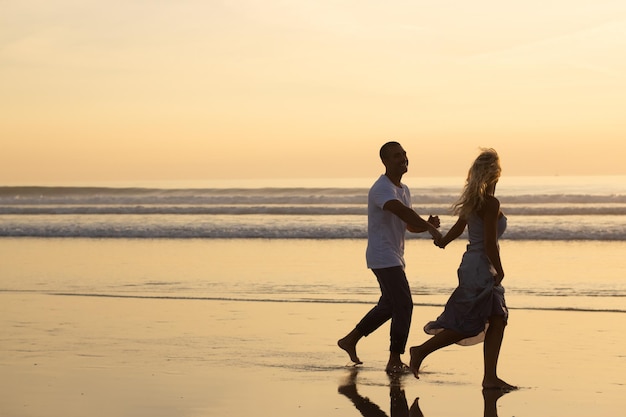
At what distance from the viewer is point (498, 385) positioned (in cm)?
715

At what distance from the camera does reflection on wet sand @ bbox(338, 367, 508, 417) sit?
21.4 ft

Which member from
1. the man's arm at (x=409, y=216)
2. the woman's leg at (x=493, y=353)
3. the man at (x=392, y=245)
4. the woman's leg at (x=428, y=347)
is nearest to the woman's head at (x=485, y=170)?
the man's arm at (x=409, y=216)

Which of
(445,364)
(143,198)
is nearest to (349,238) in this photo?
(445,364)

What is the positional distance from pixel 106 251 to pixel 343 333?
10.9 metres

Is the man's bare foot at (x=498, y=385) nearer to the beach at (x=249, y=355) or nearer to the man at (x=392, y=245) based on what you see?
the beach at (x=249, y=355)

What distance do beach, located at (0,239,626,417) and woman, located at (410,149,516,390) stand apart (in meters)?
0.32

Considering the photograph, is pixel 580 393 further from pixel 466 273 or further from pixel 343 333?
pixel 343 333

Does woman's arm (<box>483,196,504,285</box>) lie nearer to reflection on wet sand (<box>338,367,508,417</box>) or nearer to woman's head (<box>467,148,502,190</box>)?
woman's head (<box>467,148,502,190</box>)

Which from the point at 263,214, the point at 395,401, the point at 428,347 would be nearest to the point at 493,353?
the point at 428,347

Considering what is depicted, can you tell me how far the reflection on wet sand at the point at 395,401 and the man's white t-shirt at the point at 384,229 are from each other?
0.91m

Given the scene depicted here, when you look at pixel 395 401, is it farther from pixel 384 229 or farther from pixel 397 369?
pixel 384 229

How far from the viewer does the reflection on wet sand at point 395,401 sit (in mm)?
6512

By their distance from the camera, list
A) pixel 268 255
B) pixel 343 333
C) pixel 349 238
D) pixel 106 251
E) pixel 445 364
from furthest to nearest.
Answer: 1. pixel 349 238
2. pixel 106 251
3. pixel 268 255
4. pixel 343 333
5. pixel 445 364

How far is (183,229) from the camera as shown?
25328 millimetres
